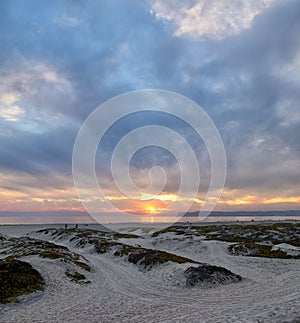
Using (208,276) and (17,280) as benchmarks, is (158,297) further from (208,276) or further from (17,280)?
(17,280)

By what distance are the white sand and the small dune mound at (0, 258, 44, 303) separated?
90cm

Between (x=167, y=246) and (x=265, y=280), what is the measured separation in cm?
3881

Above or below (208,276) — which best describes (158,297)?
below

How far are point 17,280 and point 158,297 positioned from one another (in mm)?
13120

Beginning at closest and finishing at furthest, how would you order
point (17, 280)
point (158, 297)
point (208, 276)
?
point (158, 297), point (17, 280), point (208, 276)

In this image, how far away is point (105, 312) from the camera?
67.5ft

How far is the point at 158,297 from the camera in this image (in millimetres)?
24266

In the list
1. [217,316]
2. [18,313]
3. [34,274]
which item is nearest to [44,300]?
[18,313]

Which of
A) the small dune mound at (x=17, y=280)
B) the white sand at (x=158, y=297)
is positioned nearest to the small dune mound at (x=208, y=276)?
the white sand at (x=158, y=297)

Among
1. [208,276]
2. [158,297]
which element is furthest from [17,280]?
[208,276]

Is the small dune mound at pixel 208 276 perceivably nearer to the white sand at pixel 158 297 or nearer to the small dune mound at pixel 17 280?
the white sand at pixel 158 297

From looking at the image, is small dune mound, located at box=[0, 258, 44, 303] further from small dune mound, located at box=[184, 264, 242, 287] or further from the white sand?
small dune mound, located at box=[184, 264, 242, 287]

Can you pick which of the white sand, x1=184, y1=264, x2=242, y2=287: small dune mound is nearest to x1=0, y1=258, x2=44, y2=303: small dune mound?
the white sand

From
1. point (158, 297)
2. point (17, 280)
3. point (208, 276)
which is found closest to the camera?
point (158, 297)
